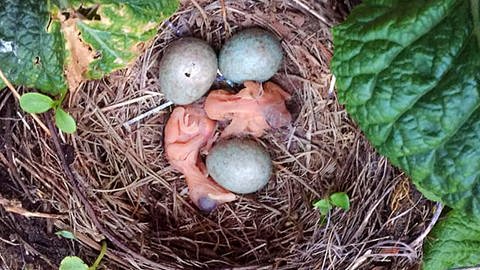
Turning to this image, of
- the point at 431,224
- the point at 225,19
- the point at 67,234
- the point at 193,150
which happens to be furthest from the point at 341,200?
the point at 67,234

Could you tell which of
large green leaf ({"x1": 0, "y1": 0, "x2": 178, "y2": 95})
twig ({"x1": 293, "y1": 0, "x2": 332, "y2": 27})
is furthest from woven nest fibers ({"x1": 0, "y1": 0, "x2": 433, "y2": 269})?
large green leaf ({"x1": 0, "y1": 0, "x2": 178, "y2": 95})

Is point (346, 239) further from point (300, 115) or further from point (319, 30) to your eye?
point (319, 30)

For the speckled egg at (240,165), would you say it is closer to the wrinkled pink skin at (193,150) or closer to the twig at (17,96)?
the wrinkled pink skin at (193,150)

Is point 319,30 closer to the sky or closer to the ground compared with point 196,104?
closer to the sky

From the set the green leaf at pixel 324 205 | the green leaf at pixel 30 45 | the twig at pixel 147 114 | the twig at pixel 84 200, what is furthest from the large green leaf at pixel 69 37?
the green leaf at pixel 324 205

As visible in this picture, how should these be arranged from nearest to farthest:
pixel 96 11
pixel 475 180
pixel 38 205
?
pixel 475 180 < pixel 96 11 < pixel 38 205

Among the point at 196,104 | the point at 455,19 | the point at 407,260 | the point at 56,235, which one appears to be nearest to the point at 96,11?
the point at 196,104

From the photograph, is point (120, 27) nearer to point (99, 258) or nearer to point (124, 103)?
point (124, 103)
